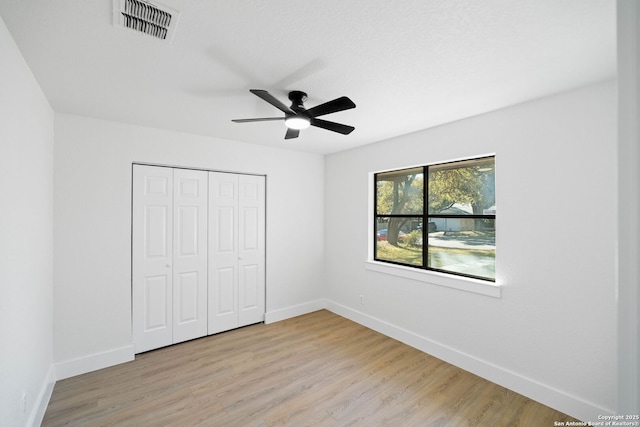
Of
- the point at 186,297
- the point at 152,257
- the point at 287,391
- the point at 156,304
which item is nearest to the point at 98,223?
the point at 152,257

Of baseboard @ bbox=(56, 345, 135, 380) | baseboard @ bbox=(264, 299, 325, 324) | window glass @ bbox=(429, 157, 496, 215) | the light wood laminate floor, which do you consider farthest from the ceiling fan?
baseboard @ bbox=(264, 299, 325, 324)

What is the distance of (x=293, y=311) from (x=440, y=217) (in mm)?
2475

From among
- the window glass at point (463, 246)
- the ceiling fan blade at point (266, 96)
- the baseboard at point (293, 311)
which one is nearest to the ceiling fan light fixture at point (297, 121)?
the ceiling fan blade at point (266, 96)

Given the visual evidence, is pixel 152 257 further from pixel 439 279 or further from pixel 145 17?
pixel 439 279

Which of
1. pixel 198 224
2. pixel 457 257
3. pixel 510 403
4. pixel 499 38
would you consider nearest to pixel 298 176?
pixel 198 224

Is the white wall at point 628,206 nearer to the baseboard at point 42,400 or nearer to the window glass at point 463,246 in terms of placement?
the window glass at point 463,246

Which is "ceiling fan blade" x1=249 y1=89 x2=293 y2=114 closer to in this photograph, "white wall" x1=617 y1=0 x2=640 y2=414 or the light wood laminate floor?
"white wall" x1=617 y1=0 x2=640 y2=414

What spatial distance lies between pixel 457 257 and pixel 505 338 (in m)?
0.86

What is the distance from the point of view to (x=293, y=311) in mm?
4230

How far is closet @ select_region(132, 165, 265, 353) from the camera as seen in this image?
314 cm

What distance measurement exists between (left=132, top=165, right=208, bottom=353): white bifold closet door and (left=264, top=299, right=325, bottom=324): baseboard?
881mm

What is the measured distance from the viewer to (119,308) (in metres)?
2.96

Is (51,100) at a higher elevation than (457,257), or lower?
higher

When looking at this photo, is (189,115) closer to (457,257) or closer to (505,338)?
(457,257)
